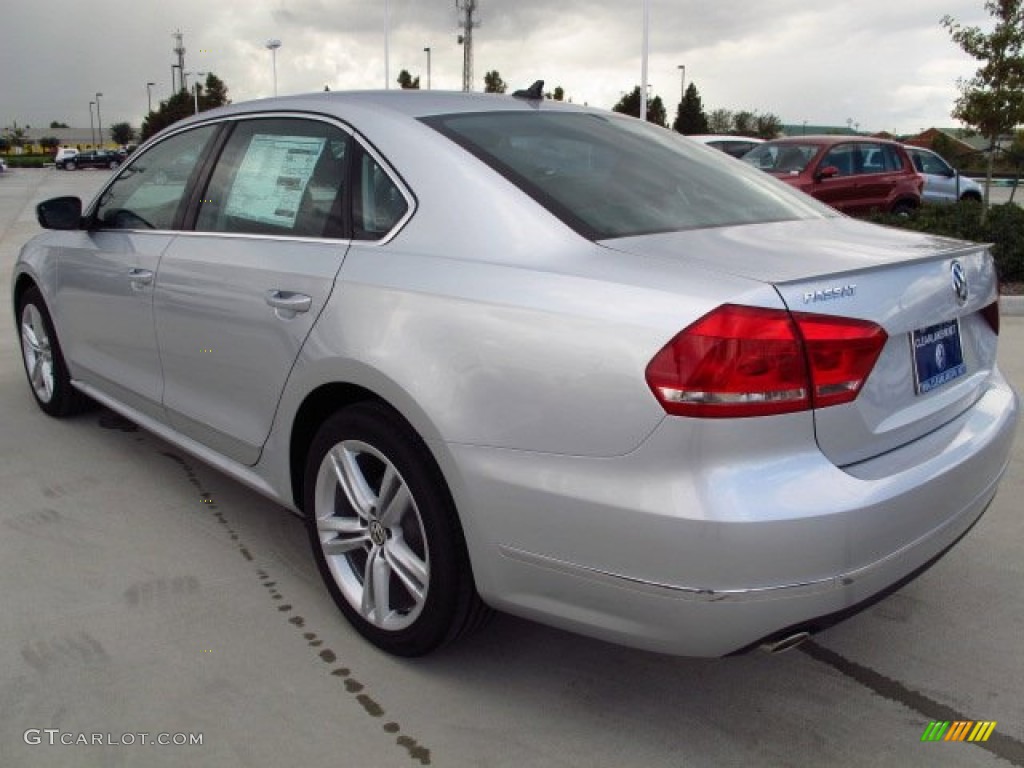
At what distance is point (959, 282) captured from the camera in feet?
7.82

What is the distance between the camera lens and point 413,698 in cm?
247

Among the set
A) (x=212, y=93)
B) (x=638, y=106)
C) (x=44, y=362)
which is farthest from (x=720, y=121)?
(x=44, y=362)

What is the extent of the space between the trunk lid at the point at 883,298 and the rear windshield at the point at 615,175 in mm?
137

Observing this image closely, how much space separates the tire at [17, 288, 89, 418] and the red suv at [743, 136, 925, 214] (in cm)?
1009

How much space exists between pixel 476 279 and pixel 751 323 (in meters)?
0.71

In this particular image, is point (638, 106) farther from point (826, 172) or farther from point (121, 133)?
point (121, 133)

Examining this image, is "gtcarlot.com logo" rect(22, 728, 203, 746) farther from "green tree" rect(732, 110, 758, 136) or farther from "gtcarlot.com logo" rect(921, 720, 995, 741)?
"green tree" rect(732, 110, 758, 136)

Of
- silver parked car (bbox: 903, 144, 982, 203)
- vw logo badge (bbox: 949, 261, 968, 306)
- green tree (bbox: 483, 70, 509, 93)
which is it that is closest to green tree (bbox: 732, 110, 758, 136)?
green tree (bbox: 483, 70, 509, 93)

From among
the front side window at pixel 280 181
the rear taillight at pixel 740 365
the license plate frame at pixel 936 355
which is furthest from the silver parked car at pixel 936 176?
the rear taillight at pixel 740 365

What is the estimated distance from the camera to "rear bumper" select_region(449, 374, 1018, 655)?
1.91m

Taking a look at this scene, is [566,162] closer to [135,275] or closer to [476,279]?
[476,279]

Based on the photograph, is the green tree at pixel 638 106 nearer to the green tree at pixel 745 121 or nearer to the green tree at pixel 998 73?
the green tree at pixel 745 121

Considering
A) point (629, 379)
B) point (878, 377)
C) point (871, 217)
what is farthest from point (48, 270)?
point (871, 217)

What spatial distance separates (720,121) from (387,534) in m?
70.1
